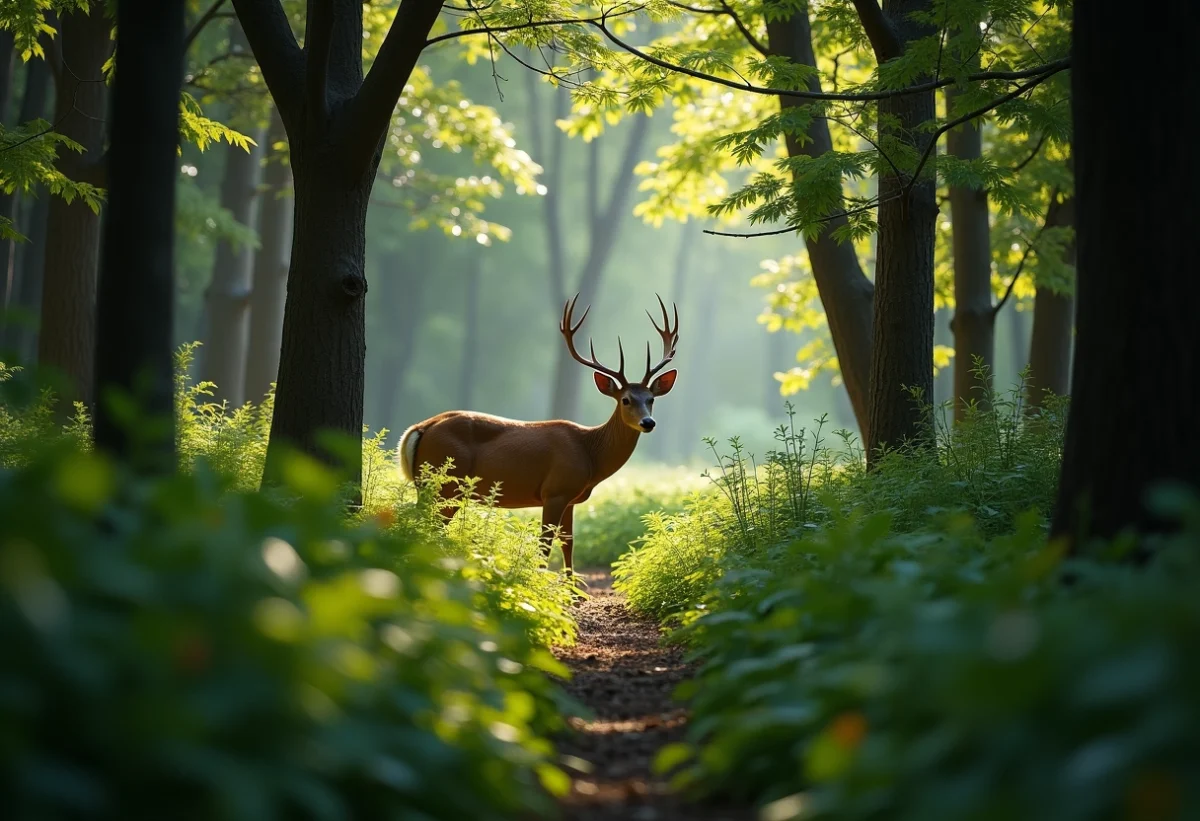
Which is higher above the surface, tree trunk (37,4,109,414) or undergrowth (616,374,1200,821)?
tree trunk (37,4,109,414)

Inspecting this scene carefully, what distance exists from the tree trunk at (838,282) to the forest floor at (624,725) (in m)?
4.09

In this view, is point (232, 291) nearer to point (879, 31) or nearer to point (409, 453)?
point (409, 453)

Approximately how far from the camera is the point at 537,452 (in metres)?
9.82

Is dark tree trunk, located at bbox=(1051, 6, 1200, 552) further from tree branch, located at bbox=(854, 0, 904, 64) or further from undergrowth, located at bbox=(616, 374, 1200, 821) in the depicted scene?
tree branch, located at bbox=(854, 0, 904, 64)

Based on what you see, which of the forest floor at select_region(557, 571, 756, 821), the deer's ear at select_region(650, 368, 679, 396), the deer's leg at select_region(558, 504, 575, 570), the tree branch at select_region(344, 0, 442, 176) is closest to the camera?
the forest floor at select_region(557, 571, 756, 821)

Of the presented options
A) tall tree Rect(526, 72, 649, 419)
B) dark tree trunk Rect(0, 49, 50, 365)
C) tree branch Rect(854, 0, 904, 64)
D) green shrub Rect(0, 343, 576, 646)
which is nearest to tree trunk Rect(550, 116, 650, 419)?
tall tree Rect(526, 72, 649, 419)

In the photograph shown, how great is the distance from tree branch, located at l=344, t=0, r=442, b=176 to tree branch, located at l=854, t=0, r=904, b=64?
3.22 metres

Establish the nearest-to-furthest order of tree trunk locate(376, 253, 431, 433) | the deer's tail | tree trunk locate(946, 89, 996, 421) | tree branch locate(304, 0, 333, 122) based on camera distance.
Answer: tree branch locate(304, 0, 333, 122) → the deer's tail → tree trunk locate(946, 89, 996, 421) → tree trunk locate(376, 253, 431, 433)

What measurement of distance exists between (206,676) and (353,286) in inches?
194

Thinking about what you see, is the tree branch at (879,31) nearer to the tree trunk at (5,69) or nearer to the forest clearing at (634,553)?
the forest clearing at (634,553)

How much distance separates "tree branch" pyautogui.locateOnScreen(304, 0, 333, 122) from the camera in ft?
20.5

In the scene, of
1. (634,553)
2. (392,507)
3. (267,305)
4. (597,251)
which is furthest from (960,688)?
(597,251)

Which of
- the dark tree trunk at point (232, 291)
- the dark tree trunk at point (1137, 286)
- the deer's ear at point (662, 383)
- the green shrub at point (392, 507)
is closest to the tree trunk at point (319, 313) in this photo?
the green shrub at point (392, 507)

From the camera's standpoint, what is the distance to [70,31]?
35.6ft
